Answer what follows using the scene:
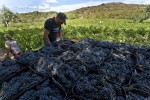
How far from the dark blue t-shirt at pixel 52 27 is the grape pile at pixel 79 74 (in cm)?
339

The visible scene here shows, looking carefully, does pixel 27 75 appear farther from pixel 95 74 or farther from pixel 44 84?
pixel 95 74

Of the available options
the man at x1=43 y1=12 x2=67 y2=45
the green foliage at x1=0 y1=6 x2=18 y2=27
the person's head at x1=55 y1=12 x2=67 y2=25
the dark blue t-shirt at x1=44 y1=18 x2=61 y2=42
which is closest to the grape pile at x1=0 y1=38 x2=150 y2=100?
the person's head at x1=55 y1=12 x2=67 y2=25

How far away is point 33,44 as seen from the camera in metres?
19.9

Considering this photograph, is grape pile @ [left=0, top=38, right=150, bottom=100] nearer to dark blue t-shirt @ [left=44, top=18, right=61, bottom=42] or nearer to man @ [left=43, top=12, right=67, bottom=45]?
man @ [left=43, top=12, right=67, bottom=45]

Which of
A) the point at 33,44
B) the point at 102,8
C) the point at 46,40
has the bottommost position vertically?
the point at 102,8

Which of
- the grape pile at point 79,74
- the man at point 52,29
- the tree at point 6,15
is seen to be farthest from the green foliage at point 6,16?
the grape pile at point 79,74

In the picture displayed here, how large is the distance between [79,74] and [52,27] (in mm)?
4297

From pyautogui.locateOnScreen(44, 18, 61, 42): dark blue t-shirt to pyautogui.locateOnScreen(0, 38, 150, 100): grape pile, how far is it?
11.1ft

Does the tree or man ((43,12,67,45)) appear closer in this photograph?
man ((43,12,67,45))

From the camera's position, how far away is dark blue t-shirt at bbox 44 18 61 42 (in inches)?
331

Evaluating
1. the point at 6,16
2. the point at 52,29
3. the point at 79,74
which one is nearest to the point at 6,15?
the point at 6,16

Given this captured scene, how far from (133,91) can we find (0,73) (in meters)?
1.80

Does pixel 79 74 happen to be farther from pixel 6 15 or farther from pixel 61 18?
pixel 6 15

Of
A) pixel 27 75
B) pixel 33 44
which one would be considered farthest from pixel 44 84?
pixel 33 44
